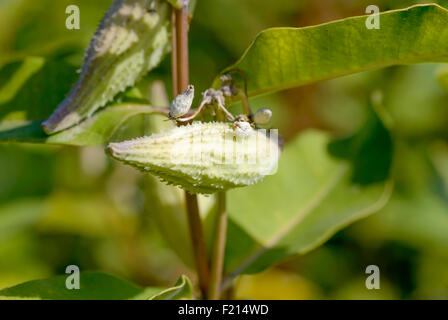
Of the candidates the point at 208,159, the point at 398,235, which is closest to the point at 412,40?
the point at 208,159

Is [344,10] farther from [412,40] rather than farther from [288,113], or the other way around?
[412,40]

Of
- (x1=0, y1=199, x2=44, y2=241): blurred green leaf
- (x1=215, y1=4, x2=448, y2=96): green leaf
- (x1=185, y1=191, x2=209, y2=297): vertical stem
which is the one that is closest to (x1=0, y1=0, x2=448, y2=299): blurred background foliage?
(x1=0, y1=199, x2=44, y2=241): blurred green leaf

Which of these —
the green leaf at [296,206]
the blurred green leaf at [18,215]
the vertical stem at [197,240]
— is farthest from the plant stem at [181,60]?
the blurred green leaf at [18,215]

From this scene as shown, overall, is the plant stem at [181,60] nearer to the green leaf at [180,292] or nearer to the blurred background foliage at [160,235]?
the green leaf at [180,292]

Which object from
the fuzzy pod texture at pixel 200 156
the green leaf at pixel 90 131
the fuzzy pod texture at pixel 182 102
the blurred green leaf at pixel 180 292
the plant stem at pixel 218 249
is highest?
the green leaf at pixel 90 131

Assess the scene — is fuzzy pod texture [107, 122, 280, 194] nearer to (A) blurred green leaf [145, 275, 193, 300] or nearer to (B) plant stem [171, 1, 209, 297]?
(B) plant stem [171, 1, 209, 297]

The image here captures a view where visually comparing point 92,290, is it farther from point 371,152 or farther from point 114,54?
point 371,152

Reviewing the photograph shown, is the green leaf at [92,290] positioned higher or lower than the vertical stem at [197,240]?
lower
